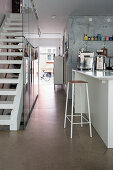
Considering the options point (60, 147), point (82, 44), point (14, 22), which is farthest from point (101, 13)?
point (60, 147)

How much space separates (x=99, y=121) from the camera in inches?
143

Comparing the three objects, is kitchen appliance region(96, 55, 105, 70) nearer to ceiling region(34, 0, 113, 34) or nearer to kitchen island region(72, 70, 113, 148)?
kitchen island region(72, 70, 113, 148)

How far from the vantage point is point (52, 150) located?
117 inches

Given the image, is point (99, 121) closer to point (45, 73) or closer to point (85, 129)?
point (85, 129)

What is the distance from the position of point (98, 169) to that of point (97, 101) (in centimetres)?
154

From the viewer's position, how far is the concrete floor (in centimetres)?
253

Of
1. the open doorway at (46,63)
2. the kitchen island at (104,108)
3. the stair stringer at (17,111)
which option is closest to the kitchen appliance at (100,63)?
the kitchen island at (104,108)

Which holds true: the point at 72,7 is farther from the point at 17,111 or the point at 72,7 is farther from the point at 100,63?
the point at 17,111

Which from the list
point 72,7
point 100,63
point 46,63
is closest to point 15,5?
→ point 72,7

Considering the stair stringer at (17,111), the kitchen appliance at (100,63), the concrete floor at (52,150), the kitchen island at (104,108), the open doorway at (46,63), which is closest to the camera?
the concrete floor at (52,150)

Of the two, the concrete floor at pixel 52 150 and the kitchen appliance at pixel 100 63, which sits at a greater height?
the kitchen appliance at pixel 100 63

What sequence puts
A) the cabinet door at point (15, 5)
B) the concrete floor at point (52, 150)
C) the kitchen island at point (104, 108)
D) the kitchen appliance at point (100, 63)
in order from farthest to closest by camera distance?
the cabinet door at point (15, 5)
the kitchen appliance at point (100, 63)
the kitchen island at point (104, 108)
the concrete floor at point (52, 150)

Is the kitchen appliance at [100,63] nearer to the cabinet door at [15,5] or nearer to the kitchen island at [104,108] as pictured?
the kitchen island at [104,108]

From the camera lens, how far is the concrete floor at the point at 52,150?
8.29 feet
